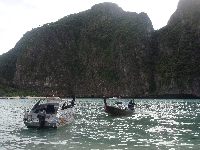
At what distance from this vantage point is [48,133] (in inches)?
1182

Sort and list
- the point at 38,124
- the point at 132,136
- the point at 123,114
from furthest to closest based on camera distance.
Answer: the point at 123,114
the point at 38,124
the point at 132,136

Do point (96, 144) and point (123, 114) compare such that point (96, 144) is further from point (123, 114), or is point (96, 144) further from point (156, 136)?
point (123, 114)

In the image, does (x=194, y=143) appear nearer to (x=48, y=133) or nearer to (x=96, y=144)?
(x=96, y=144)

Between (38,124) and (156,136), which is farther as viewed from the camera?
(38,124)

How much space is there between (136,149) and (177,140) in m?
5.90

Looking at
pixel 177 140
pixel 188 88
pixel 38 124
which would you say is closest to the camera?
pixel 177 140

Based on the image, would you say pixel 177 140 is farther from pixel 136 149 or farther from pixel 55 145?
pixel 55 145

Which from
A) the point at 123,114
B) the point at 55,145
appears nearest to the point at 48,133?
the point at 55,145

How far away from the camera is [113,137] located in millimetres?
27188

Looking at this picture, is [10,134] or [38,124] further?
[38,124]

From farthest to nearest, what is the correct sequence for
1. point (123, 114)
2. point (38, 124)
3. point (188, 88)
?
point (188, 88) < point (123, 114) < point (38, 124)

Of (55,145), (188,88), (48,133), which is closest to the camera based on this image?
(55,145)

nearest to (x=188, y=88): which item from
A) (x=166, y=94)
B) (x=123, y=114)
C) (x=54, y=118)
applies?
(x=166, y=94)

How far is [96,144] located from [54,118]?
10.6 meters
